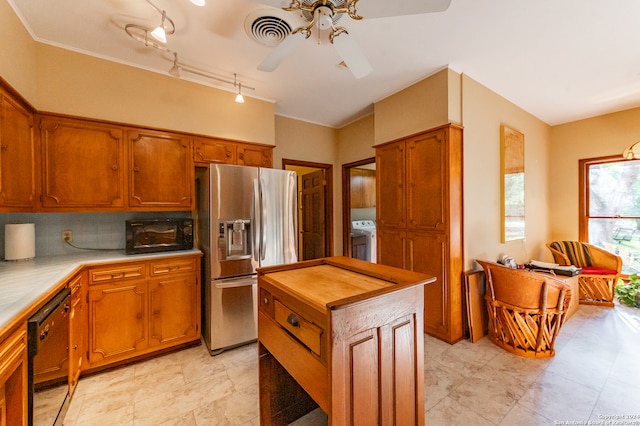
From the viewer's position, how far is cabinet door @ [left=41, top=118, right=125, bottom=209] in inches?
84.4

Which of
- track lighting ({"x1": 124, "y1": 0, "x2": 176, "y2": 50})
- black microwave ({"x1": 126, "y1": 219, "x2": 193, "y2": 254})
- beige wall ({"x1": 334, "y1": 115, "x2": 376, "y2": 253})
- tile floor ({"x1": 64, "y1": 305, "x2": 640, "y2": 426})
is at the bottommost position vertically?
tile floor ({"x1": 64, "y1": 305, "x2": 640, "y2": 426})

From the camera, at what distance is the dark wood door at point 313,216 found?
4.37 metres

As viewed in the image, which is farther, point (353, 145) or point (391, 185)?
point (353, 145)

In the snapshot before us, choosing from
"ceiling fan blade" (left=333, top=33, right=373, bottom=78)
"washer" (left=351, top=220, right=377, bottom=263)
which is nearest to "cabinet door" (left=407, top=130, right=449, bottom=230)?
"ceiling fan blade" (left=333, top=33, right=373, bottom=78)

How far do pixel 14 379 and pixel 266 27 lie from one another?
8.43 feet

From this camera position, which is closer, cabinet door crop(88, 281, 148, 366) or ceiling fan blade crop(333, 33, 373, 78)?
ceiling fan blade crop(333, 33, 373, 78)

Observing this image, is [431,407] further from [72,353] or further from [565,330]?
[72,353]

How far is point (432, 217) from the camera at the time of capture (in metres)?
2.71

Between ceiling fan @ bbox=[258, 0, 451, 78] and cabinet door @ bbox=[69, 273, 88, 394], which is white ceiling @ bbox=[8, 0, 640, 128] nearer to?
ceiling fan @ bbox=[258, 0, 451, 78]

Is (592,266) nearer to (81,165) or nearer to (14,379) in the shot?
(14,379)

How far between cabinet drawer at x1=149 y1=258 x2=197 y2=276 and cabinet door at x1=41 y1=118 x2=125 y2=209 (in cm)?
70

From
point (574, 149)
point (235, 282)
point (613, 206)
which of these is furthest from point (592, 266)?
point (235, 282)

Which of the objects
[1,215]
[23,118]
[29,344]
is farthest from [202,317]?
[23,118]

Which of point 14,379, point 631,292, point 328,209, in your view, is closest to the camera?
point 14,379
